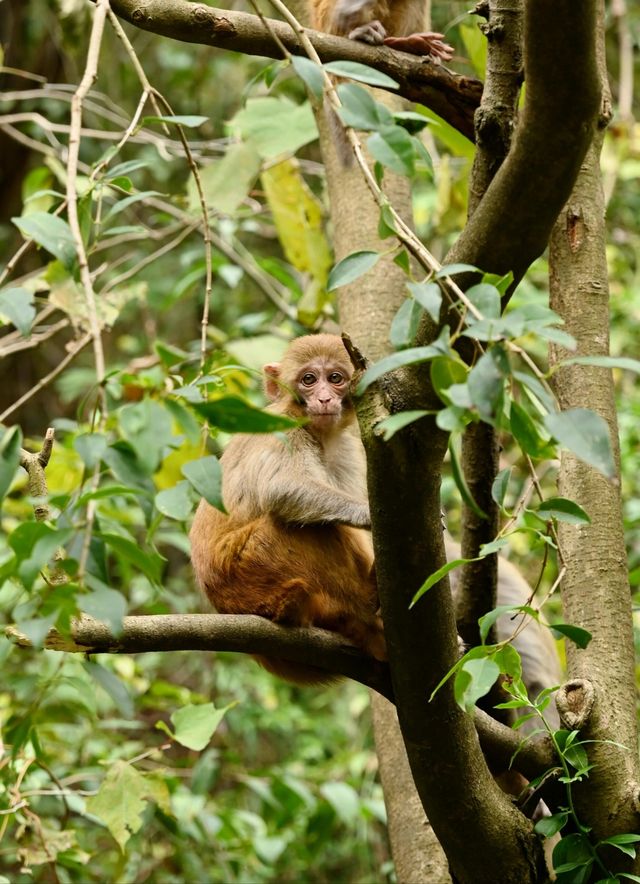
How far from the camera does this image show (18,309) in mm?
1867

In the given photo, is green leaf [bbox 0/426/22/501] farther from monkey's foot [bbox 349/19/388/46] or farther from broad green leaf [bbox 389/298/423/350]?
monkey's foot [bbox 349/19/388/46]

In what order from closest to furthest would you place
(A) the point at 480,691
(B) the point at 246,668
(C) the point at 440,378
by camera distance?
(C) the point at 440,378
(A) the point at 480,691
(B) the point at 246,668

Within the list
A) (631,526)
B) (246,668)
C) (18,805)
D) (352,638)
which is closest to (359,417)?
(352,638)

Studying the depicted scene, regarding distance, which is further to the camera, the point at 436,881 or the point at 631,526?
the point at 631,526

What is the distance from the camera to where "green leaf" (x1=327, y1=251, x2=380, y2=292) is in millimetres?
1965

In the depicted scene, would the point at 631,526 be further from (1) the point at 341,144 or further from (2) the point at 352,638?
(1) the point at 341,144

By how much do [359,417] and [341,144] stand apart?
8.95 ft

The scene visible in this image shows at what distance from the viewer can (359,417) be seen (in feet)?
7.41

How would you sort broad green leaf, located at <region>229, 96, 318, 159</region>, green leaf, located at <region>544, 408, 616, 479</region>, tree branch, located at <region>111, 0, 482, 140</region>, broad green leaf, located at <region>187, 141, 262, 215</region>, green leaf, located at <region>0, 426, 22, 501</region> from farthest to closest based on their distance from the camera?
tree branch, located at <region>111, 0, 482, 140</region> < broad green leaf, located at <region>229, 96, 318, 159</region> < broad green leaf, located at <region>187, 141, 262, 215</region> < green leaf, located at <region>0, 426, 22, 501</region> < green leaf, located at <region>544, 408, 616, 479</region>

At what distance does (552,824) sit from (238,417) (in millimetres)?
1758

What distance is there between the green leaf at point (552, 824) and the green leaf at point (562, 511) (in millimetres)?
1198

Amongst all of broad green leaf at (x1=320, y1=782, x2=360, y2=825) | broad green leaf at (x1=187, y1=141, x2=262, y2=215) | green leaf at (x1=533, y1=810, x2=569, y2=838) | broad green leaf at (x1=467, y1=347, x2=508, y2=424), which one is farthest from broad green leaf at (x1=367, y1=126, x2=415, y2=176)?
broad green leaf at (x1=320, y1=782, x2=360, y2=825)

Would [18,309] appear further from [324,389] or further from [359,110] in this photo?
[324,389]

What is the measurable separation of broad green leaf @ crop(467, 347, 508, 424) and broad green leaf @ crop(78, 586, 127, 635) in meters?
0.62
